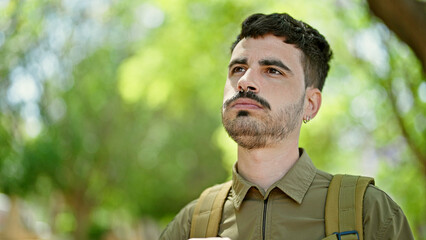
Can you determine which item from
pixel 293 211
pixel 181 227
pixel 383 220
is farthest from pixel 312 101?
pixel 181 227

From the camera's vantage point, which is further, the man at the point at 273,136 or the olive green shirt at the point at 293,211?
the man at the point at 273,136

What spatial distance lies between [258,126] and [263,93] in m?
0.16

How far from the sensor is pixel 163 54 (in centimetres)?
1241

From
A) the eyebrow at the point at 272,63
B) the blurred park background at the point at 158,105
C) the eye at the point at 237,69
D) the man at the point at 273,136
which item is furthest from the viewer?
the blurred park background at the point at 158,105

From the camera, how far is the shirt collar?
2678 mm

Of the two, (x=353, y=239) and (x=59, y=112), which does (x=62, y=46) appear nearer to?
(x=59, y=112)

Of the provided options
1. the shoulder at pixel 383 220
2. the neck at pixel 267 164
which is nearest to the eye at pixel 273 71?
the neck at pixel 267 164

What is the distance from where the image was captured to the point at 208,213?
2.82m

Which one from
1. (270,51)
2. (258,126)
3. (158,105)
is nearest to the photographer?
(258,126)

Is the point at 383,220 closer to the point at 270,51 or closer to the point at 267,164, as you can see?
the point at 267,164

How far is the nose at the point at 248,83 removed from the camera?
2.65 m

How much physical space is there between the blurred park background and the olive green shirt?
174 cm

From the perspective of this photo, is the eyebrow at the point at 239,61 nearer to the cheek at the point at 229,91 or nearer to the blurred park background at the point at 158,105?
the cheek at the point at 229,91

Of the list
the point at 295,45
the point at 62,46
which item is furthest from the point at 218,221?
the point at 62,46
